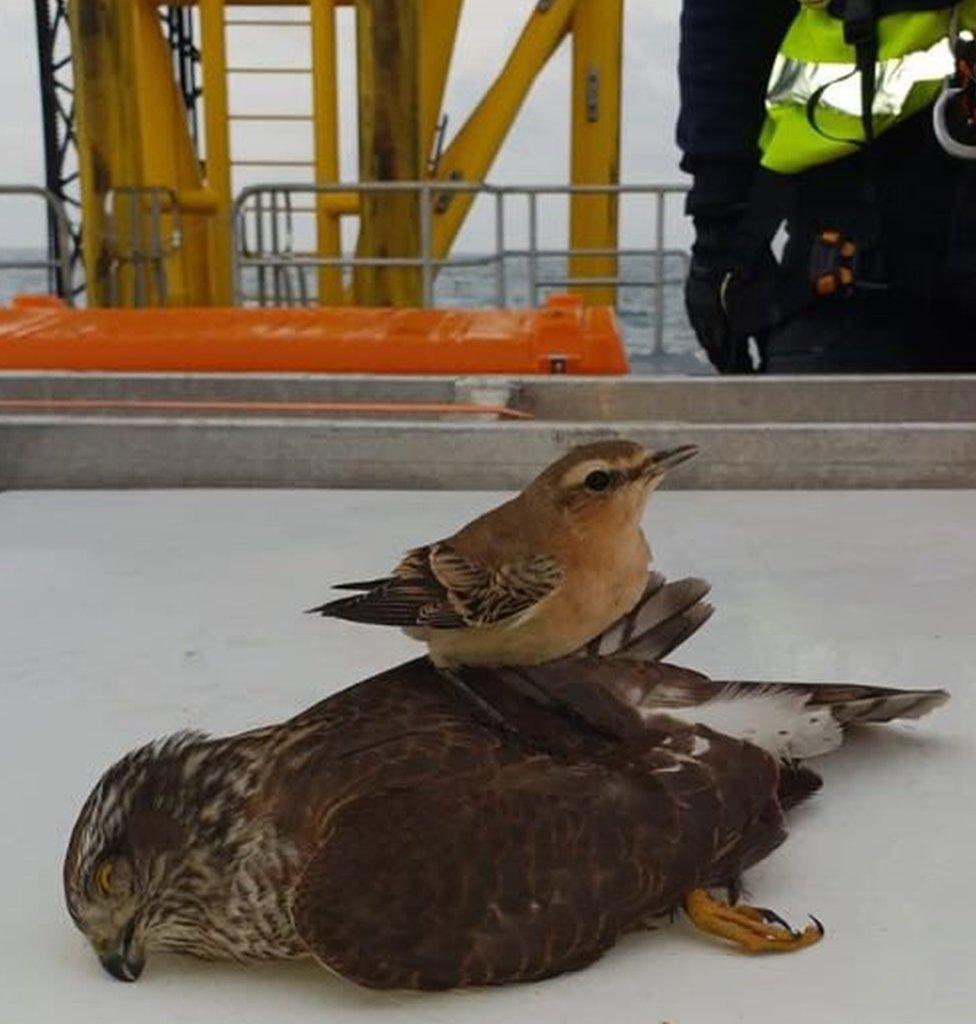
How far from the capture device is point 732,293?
3.83 metres

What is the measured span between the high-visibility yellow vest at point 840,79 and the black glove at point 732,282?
0.32 meters

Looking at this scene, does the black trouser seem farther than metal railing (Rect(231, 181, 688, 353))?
No

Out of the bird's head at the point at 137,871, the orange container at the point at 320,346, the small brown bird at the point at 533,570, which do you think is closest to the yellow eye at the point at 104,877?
the bird's head at the point at 137,871

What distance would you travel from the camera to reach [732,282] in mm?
3807

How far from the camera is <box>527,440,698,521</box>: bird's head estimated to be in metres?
1.19

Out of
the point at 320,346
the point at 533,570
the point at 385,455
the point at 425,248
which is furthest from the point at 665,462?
the point at 425,248

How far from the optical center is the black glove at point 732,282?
383cm

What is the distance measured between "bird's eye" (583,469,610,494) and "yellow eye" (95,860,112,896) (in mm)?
527

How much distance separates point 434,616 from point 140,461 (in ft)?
5.33

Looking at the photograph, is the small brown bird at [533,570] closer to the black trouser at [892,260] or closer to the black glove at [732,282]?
the black trouser at [892,260]

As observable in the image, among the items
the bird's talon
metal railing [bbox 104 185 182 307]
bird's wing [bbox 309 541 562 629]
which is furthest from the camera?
metal railing [bbox 104 185 182 307]

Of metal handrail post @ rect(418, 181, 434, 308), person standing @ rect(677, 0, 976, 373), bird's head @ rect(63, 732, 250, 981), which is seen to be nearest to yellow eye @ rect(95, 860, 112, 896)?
bird's head @ rect(63, 732, 250, 981)

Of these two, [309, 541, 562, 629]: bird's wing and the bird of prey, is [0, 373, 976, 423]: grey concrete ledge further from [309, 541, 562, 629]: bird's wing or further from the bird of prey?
the bird of prey

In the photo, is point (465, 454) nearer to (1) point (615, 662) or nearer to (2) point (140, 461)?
(2) point (140, 461)
